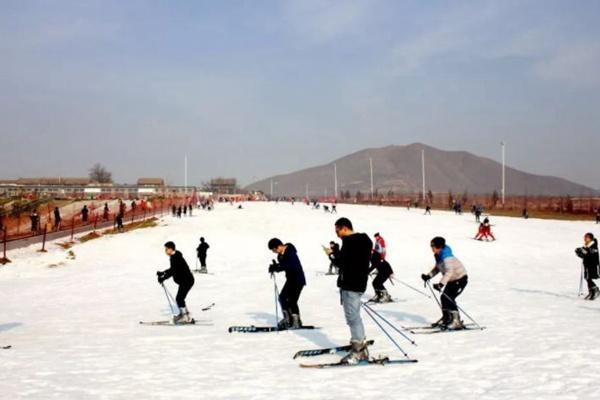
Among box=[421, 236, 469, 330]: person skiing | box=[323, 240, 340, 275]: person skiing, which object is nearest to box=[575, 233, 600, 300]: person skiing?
box=[421, 236, 469, 330]: person skiing

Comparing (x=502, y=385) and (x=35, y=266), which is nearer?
(x=502, y=385)

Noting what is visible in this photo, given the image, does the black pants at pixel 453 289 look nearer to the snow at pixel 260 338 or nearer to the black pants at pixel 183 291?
the snow at pixel 260 338

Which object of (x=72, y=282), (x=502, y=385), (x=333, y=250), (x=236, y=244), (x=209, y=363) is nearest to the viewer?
(x=502, y=385)

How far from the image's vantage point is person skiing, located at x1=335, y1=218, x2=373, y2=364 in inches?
292

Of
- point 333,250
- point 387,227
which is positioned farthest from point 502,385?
point 387,227

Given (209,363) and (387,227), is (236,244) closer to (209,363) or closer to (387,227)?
(387,227)

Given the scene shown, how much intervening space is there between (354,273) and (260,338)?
3307 mm

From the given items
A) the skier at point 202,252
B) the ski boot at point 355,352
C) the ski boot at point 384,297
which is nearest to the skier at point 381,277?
the ski boot at point 384,297

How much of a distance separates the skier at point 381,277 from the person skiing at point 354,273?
589 cm

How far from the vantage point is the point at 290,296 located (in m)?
10.3

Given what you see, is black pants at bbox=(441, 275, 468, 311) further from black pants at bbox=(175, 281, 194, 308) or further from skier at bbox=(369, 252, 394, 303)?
black pants at bbox=(175, 281, 194, 308)

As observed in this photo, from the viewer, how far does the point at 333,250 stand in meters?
16.3

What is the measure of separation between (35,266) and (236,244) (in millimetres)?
13071

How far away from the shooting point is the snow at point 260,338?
6762 millimetres
